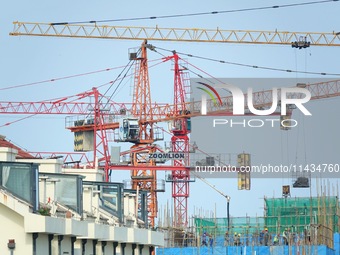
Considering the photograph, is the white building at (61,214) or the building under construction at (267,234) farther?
the building under construction at (267,234)

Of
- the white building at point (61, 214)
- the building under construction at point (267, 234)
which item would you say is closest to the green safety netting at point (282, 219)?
the building under construction at point (267, 234)

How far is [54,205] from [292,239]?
62.4 m

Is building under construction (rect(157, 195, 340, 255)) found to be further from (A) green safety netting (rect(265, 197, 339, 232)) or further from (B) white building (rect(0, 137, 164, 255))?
(B) white building (rect(0, 137, 164, 255))

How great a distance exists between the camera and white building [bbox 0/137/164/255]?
50875mm

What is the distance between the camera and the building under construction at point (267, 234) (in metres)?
113

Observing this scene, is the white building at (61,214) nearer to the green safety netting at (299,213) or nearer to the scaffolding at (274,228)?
the scaffolding at (274,228)

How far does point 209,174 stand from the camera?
196250 millimetres

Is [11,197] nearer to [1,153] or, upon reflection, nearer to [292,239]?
[1,153]

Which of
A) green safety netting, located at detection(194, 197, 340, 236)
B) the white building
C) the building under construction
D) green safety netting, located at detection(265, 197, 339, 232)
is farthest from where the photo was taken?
green safety netting, located at detection(194, 197, 340, 236)

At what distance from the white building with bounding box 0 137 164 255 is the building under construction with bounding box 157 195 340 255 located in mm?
35518

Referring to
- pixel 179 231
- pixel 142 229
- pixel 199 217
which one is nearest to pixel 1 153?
pixel 142 229

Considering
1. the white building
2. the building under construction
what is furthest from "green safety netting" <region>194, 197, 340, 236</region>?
the white building

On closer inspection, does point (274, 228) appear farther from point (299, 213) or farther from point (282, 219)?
point (299, 213)

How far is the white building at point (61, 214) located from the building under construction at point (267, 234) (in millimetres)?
35518
